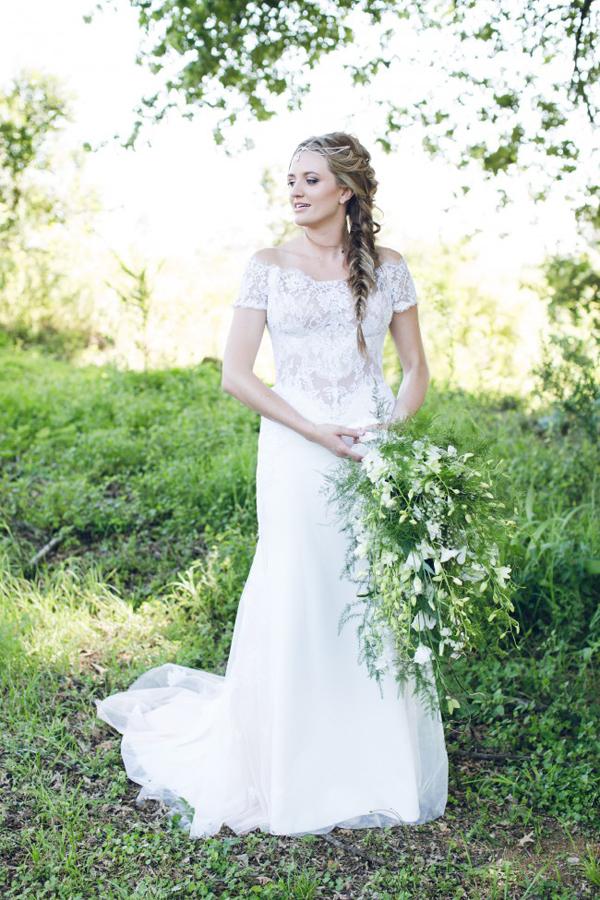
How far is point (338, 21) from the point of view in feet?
18.4

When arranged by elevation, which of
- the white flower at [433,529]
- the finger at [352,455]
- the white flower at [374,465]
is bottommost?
the white flower at [433,529]

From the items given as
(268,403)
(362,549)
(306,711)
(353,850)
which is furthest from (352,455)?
(353,850)

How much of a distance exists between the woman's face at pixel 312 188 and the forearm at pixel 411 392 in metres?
0.74

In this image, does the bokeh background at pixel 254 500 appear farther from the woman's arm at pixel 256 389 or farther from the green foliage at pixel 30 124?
the green foliage at pixel 30 124

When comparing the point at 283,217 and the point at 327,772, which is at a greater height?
the point at 283,217

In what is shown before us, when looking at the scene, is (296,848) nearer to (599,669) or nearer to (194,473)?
(599,669)

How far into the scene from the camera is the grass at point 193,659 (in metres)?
3.20

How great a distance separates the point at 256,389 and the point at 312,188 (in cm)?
83

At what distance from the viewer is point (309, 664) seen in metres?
3.53

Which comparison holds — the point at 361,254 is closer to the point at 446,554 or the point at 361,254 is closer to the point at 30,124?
the point at 446,554

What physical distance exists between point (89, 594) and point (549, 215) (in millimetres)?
4109

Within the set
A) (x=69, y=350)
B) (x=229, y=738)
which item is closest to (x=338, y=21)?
(x=229, y=738)

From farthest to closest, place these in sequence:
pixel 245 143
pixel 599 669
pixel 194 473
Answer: pixel 194 473
pixel 245 143
pixel 599 669

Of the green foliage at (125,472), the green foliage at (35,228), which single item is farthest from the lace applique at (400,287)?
the green foliage at (35,228)
